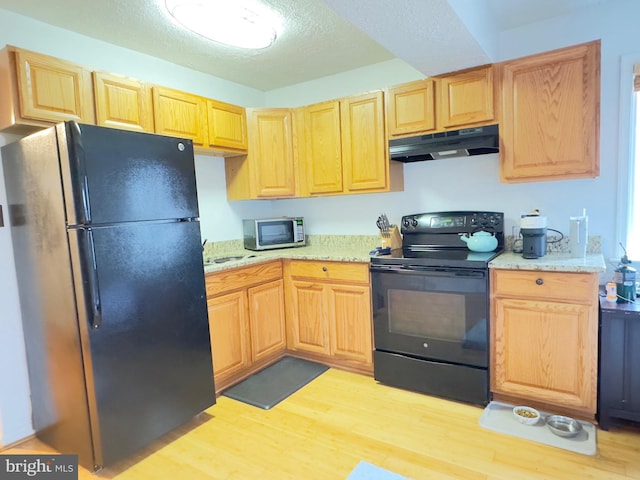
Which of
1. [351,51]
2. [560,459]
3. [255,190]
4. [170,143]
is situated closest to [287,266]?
[255,190]

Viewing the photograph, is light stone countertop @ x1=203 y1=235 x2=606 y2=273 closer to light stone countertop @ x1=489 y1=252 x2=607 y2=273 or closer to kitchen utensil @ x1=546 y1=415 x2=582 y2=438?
light stone countertop @ x1=489 y1=252 x2=607 y2=273

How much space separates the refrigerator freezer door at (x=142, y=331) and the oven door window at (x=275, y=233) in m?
1.09

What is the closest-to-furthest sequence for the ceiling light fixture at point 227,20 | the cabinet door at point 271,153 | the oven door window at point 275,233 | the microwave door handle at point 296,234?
the ceiling light fixture at point 227,20 < the cabinet door at point 271,153 < the oven door window at point 275,233 < the microwave door handle at point 296,234

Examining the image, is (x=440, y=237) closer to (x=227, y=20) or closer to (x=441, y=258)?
(x=441, y=258)

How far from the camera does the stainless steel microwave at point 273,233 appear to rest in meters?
3.34

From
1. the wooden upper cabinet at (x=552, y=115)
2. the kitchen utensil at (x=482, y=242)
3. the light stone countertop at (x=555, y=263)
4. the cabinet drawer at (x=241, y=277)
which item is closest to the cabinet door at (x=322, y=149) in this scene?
the cabinet drawer at (x=241, y=277)

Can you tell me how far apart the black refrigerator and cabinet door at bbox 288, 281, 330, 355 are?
3.21 feet

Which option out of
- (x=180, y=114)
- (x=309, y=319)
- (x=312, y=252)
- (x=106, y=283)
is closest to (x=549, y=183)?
(x=312, y=252)

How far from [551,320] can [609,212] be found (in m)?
0.88

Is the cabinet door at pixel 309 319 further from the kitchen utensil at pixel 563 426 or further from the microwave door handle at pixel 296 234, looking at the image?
the kitchen utensil at pixel 563 426

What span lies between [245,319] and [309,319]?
0.54 m

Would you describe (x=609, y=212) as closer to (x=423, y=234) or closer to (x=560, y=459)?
(x=423, y=234)

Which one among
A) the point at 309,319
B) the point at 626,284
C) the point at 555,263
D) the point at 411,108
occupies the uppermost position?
the point at 411,108

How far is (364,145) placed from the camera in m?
2.97
